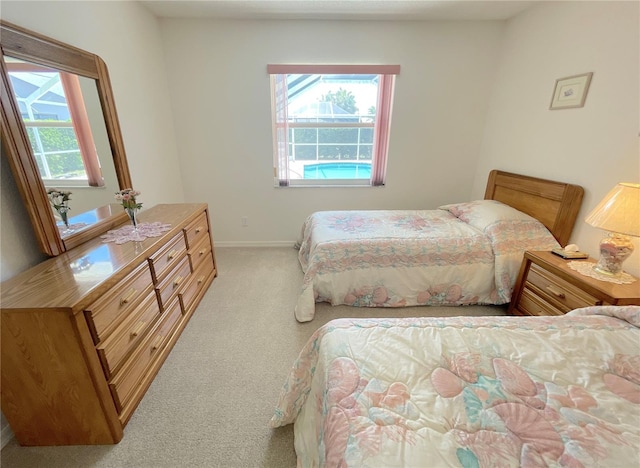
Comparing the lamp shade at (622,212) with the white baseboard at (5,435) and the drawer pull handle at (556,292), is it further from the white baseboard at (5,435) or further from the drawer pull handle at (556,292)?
the white baseboard at (5,435)

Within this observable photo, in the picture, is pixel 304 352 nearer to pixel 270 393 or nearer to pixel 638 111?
pixel 270 393

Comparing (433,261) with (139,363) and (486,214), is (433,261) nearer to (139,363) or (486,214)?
(486,214)

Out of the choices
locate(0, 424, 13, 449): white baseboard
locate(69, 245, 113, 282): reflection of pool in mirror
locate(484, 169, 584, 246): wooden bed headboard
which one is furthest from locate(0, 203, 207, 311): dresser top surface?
locate(484, 169, 584, 246): wooden bed headboard

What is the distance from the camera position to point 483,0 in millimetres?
2389

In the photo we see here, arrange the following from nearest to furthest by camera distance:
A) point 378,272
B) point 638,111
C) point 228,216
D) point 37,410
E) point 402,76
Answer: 1. point 37,410
2. point 638,111
3. point 378,272
4. point 402,76
5. point 228,216

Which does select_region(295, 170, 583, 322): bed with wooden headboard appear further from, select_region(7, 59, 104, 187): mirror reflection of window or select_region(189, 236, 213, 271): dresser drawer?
select_region(7, 59, 104, 187): mirror reflection of window

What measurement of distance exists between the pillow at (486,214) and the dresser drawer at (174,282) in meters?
2.50

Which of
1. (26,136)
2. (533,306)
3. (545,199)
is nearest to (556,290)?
(533,306)

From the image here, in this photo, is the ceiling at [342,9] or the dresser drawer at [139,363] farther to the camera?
the ceiling at [342,9]

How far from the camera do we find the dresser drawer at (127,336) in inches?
49.3

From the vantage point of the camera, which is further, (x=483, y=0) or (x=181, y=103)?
(x=181, y=103)

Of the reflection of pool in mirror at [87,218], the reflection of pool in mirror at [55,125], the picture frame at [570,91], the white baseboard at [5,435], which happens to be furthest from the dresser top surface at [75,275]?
the picture frame at [570,91]

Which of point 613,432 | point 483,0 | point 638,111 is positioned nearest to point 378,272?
point 613,432

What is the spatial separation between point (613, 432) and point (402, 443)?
629 mm
